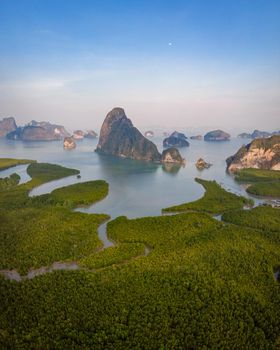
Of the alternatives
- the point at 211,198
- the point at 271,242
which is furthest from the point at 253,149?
the point at 271,242

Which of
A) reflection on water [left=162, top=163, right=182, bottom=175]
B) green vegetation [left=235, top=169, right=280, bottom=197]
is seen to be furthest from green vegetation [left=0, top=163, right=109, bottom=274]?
reflection on water [left=162, top=163, right=182, bottom=175]

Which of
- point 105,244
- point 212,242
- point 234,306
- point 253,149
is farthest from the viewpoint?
point 253,149

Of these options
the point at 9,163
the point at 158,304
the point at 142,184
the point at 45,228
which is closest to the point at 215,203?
the point at 142,184

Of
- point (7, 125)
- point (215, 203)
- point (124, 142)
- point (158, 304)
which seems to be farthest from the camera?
point (7, 125)

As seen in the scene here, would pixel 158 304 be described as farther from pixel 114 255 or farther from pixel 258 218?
pixel 258 218

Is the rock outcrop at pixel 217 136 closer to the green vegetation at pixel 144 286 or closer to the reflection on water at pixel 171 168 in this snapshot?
the reflection on water at pixel 171 168

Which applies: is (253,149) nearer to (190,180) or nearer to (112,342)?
(190,180)
